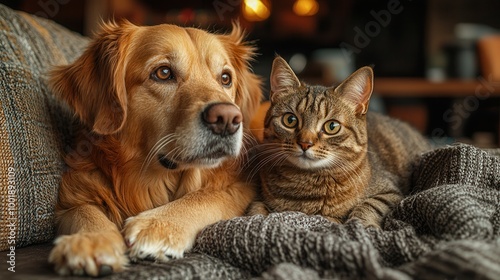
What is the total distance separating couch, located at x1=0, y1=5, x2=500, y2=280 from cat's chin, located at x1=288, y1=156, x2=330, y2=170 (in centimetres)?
24

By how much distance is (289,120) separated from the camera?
1782mm

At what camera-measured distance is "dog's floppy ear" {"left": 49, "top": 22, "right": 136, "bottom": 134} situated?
162cm

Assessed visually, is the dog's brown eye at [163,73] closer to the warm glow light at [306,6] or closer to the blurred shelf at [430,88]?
the blurred shelf at [430,88]

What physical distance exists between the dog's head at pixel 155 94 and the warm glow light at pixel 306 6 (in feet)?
15.8

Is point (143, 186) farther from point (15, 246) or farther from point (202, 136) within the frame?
point (15, 246)

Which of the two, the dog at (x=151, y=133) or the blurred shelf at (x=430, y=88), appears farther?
the blurred shelf at (x=430, y=88)

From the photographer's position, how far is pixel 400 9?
632 centimetres

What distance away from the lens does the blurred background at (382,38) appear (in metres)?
6.04

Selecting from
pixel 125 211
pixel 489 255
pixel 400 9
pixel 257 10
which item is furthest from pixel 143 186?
pixel 400 9

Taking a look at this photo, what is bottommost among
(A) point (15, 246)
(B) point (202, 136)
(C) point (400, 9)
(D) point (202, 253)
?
(A) point (15, 246)

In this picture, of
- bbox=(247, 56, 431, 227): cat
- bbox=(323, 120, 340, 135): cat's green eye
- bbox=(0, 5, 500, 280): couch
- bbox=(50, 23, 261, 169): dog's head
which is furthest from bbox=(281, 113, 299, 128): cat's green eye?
bbox=(0, 5, 500, 280): couch

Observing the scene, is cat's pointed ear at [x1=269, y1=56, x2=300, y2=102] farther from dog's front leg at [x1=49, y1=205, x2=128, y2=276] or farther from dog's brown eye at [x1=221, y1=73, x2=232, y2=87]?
dog's front leg at [x1=49, y1=205, x2=128, y2=276]

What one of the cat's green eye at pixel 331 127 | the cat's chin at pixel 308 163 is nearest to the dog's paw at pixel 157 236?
the cat's chin at pixel 308 163

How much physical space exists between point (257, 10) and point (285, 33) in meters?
0.70
